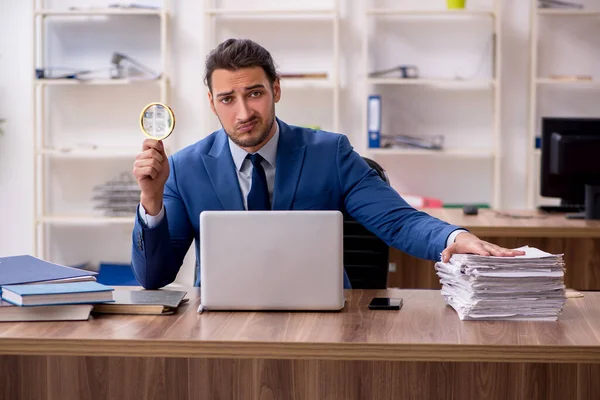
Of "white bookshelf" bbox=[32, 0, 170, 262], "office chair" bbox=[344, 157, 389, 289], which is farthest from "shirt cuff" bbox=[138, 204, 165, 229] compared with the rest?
"white bookshelf" bbox=[32, 0, 170, 262]

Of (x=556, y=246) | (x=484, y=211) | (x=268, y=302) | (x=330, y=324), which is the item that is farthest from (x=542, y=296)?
(x=484, y=211)

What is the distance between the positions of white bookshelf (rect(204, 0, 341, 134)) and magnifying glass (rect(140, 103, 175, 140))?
3.06 m

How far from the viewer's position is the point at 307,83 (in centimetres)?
494

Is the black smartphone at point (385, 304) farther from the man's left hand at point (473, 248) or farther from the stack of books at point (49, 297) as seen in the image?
the stack of books at point (49, 297)

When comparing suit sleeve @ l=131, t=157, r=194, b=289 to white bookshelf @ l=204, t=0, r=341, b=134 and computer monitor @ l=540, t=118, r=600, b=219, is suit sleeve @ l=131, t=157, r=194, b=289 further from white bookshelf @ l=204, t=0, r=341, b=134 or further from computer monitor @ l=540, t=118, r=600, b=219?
white bookshelf @ l=204, t=0, r=341, b=134

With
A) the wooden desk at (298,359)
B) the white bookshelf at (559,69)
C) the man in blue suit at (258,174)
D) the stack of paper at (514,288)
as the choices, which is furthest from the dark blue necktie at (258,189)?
the white bookshelf at (559,69)

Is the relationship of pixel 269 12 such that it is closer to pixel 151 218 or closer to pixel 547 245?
pixel 547 245

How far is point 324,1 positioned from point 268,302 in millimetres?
3514

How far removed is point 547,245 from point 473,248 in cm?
172

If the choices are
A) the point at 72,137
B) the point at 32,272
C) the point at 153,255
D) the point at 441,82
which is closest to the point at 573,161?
the point at 441,82

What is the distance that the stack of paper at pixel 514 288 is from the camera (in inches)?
69.8

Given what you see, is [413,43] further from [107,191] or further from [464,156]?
[107,191]

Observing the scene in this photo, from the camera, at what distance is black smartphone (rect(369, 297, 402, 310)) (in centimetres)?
190

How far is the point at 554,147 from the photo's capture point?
3.76 meters
